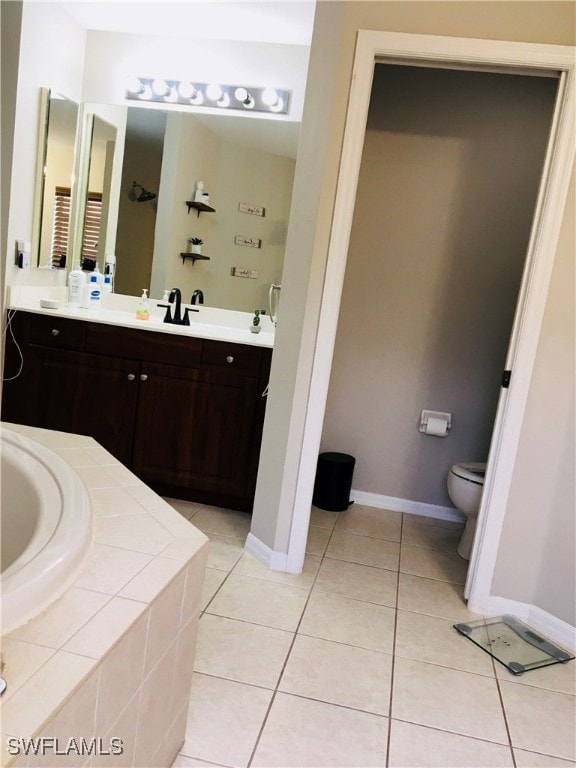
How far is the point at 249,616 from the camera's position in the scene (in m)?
2.06

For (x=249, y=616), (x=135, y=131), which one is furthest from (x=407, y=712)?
(x=135, y=131)

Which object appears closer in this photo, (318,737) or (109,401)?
(318,737)

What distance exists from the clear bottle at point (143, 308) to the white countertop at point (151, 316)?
3 cm

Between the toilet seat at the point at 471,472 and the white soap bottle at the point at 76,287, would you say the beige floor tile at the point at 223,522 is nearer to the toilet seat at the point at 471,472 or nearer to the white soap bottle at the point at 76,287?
the toilet seat at the point at 471,472

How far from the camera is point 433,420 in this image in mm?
3174

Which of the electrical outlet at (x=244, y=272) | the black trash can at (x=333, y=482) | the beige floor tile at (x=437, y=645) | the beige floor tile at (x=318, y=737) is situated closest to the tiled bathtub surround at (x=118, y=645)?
the beige floor tile at (x=318, y=737)

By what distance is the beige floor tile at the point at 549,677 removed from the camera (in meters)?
1.89

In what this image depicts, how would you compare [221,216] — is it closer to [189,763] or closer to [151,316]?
[151,316]

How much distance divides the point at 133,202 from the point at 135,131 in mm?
392

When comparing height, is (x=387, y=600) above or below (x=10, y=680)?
below

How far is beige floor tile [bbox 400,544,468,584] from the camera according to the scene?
2578 millimetres

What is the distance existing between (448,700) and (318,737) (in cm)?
45

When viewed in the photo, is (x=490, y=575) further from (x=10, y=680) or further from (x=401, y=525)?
(x=10, y=680)

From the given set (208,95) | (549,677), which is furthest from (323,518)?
(208,95)
